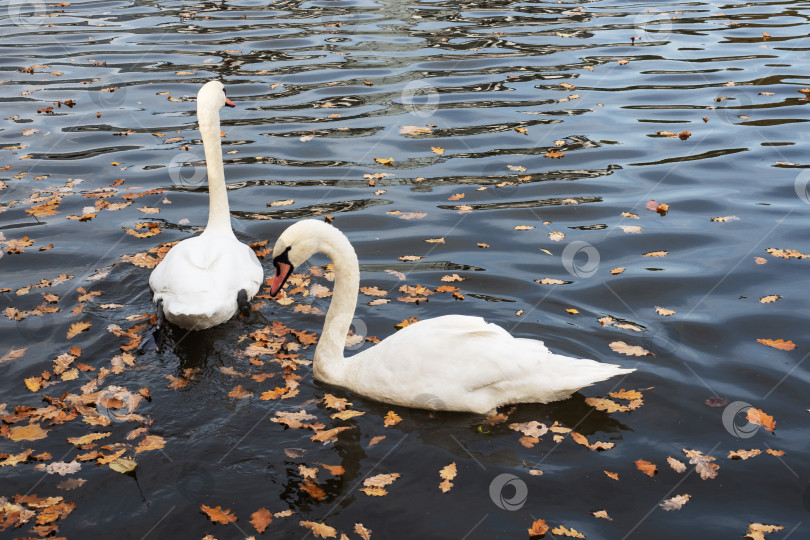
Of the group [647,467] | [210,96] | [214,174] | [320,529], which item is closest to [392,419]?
Result: [320,529]

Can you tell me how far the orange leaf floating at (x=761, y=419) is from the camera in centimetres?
608

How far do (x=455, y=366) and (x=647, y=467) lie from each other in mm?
1511

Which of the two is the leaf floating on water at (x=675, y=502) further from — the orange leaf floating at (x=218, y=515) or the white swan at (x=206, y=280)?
the white swan at (x=206, y=280)

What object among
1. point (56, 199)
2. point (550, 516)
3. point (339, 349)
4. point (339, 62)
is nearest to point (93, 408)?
point (339, 349)

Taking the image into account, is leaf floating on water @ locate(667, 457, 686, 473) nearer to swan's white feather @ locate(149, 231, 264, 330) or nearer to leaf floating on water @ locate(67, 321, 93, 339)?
swan's white feather @ locate(149, 231, 264, 330)

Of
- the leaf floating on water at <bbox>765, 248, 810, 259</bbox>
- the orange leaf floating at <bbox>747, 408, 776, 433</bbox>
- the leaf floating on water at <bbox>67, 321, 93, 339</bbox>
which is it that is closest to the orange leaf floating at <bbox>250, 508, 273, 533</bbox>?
the leaf floating on water at <bbox>67, 321, 93, 339</bbox>

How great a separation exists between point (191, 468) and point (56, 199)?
6.45 metres

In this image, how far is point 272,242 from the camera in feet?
31.8

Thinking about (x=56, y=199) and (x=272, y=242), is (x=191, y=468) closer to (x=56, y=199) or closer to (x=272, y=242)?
(x=272, y=242)

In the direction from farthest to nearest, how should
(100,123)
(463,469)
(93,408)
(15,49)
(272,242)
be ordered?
(15,49) < (100,123) < (272,242) < (93,408) < (463,469)

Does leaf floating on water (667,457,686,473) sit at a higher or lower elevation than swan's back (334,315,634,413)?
lower

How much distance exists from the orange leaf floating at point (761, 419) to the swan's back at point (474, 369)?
3.80 feet

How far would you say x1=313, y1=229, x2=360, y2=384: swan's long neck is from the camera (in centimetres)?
660

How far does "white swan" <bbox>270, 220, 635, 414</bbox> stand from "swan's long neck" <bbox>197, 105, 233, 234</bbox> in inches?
85.9
